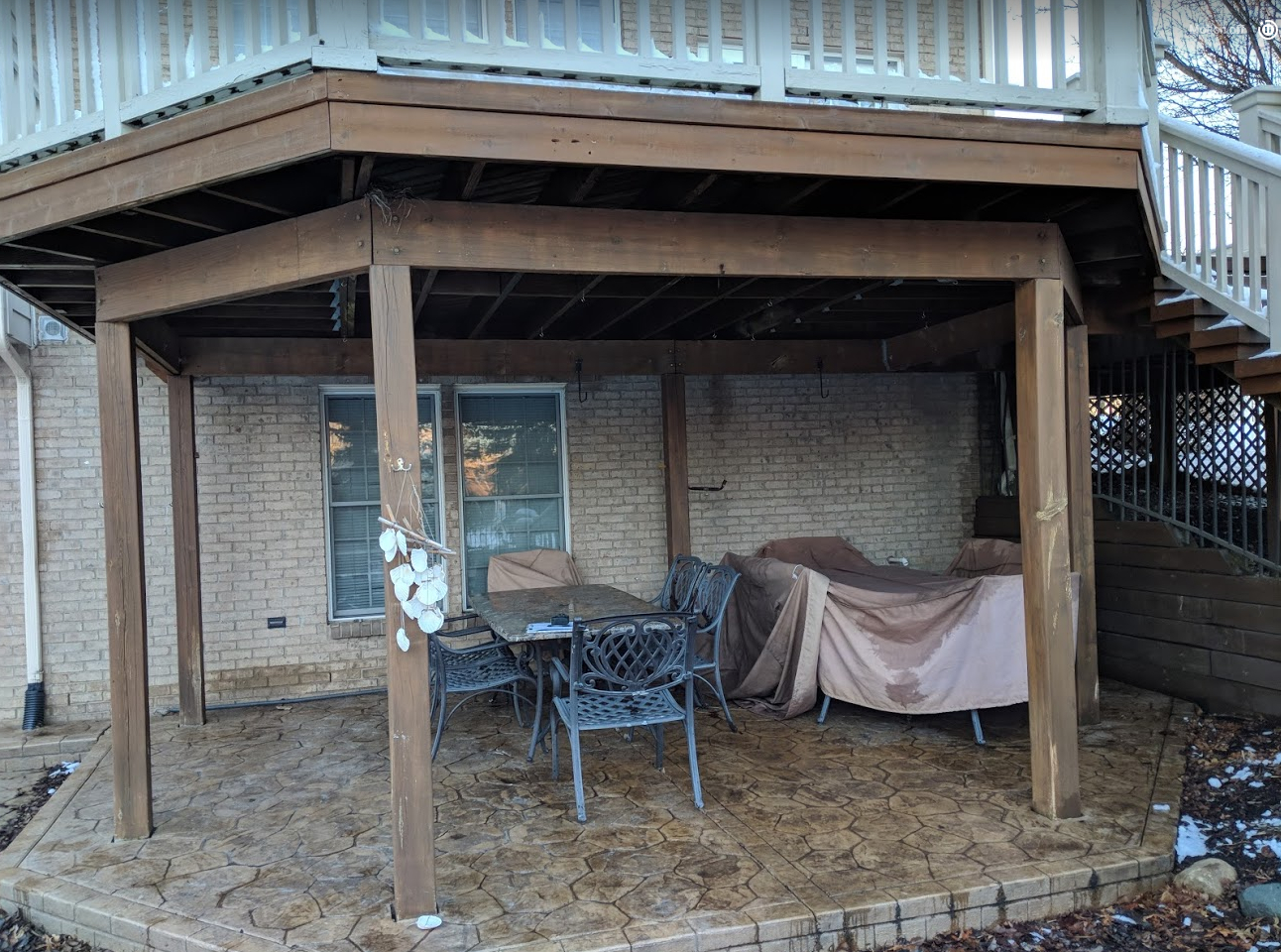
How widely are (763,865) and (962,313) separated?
414 centimetres

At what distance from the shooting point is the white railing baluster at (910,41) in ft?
11.8

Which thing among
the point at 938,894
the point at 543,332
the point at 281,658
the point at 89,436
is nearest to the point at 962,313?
the point at 543,332

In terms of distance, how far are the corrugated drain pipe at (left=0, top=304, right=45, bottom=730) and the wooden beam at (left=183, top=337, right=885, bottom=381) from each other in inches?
52.0

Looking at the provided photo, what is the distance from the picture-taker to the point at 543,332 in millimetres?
6602

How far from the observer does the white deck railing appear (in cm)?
311

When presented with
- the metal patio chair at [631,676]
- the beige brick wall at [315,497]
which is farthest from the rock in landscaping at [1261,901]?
the beige brick wall at [315,497]

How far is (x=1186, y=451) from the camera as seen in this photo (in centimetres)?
655

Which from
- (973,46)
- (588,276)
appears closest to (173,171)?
(588,276)

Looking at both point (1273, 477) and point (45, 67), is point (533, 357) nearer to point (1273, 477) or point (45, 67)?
point (45, 67)

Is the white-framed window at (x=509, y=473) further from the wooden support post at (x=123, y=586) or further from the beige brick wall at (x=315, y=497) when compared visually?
the wooden support post at (x=123, y=586)

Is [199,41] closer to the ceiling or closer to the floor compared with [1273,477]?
closer to the ceiling

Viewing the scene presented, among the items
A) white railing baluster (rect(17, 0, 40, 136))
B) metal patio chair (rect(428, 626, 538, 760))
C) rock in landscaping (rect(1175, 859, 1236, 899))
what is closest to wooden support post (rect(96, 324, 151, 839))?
white railing baluster (rect(17, 0, 40, 136))

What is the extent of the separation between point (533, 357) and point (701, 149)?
3.58m

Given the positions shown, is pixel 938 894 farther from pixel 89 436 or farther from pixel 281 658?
Answer: pixel 89 436
